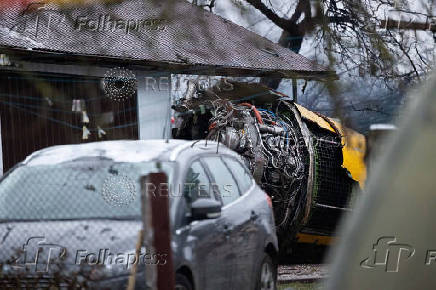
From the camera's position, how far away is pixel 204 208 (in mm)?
5680

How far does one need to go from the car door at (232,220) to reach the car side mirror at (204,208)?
228 mm

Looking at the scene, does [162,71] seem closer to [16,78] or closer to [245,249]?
[16,78]

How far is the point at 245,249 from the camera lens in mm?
6340

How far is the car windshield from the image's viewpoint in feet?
18.9

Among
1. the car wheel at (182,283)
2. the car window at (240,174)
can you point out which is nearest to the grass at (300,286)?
the car window at (240,174)

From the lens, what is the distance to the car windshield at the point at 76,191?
5.75 m

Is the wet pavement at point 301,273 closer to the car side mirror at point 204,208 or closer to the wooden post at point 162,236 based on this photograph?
the car side mirror at point 204,208

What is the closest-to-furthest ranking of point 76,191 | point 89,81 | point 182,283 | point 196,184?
point 182,283 < point 76,191 < point 196,184 < point 89,81

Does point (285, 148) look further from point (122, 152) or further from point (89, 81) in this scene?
point (122, 152)

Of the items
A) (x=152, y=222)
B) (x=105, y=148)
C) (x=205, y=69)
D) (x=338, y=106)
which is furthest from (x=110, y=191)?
(x=205, y=69)

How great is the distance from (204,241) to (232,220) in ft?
1.63

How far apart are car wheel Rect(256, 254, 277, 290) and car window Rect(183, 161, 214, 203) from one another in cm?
90

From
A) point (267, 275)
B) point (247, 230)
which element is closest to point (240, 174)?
point (247, 230)

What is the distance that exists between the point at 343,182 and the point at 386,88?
14.8ft
